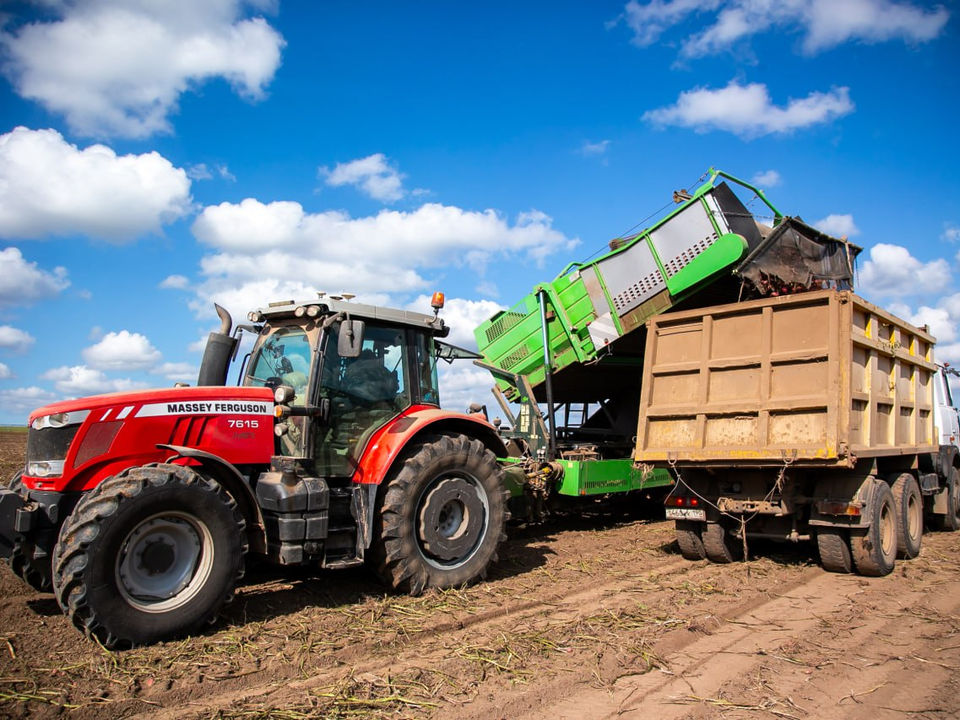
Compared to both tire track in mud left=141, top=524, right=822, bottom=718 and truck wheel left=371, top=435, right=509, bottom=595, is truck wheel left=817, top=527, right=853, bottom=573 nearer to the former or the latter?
tire track in mud left=141, top=524, right=822, bottom=718

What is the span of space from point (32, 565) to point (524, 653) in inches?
132

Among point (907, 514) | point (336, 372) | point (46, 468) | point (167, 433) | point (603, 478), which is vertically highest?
point (336, 372)

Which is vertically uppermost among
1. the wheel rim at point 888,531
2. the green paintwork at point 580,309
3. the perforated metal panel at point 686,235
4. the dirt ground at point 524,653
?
the perforated metal panel at point 686,235

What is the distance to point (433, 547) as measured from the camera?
6184 mm

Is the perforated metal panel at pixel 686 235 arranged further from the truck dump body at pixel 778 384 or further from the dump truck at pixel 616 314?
the truck dump body at pixel 778 384

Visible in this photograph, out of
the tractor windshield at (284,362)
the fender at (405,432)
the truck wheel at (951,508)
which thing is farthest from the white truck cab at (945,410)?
the tractor windshield at (284,362)

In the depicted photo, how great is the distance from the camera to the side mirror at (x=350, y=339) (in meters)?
5.54

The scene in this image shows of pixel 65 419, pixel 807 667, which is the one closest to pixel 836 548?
pixel 807 667

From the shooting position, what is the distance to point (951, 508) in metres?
10.1

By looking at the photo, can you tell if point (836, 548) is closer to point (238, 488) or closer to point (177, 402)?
point (238, 488)

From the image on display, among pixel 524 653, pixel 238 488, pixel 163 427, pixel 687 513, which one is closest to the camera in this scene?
pixel 524 653

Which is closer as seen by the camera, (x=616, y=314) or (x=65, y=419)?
(x=65, y=419)

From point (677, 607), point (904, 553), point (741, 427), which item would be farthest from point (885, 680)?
point (904, 553)

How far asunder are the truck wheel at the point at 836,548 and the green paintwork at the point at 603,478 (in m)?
2.27
